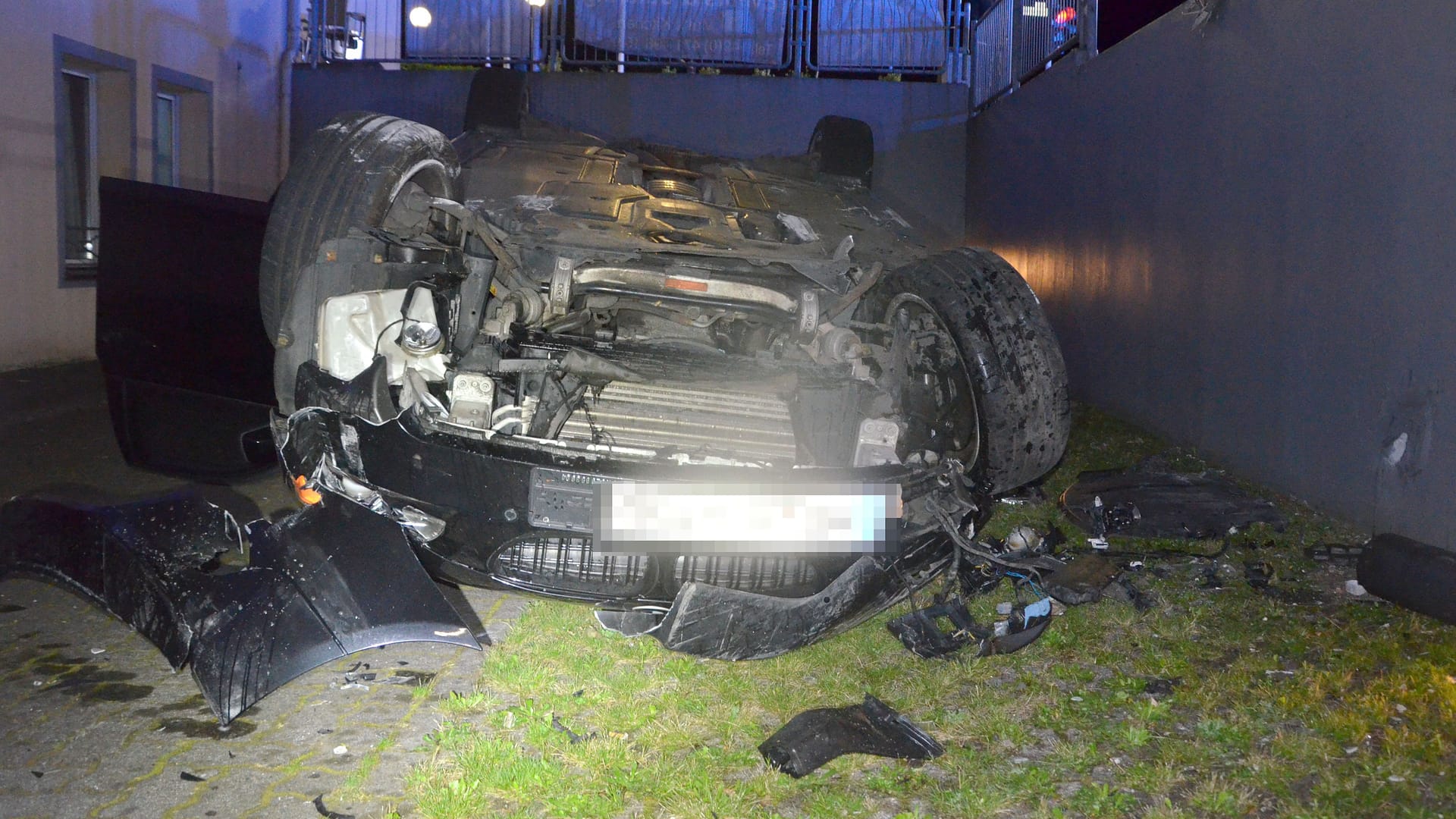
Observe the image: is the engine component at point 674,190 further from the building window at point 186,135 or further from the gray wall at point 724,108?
the building window at point 186,135

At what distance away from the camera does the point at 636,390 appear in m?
3.83

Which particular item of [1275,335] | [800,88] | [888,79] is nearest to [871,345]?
[1275,335]

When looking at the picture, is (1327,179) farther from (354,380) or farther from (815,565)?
(354,380)

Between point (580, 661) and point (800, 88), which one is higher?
point (800, 88)

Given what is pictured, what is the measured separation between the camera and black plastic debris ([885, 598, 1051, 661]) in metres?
3.26

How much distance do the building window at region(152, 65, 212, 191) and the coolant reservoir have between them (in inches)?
260

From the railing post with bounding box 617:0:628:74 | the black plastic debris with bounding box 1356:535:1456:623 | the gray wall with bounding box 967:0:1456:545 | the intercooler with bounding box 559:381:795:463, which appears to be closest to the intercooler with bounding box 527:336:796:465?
the intercooler with bounding box 559:381:795:463

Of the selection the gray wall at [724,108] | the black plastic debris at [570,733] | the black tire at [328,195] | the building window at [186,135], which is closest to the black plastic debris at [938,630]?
the black plastic debris at [570,733]

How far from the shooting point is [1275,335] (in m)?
4.82

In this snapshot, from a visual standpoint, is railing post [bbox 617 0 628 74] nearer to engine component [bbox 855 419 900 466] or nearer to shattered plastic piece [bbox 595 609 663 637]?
engine component [bbox 855 419 900 466]

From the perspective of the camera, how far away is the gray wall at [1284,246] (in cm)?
389

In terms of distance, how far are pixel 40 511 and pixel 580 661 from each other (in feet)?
6.21

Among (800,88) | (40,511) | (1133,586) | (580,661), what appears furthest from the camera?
(800,88)

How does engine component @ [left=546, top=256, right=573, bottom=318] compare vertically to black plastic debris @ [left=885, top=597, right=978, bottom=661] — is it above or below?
above
